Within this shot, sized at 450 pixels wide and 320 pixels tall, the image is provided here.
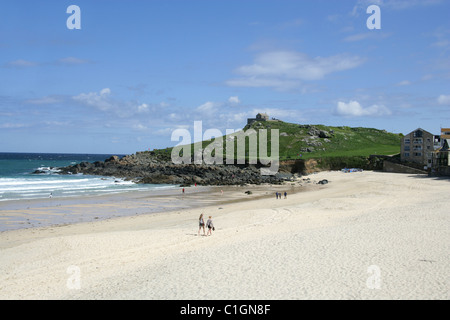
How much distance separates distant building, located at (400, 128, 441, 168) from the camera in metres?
65.0

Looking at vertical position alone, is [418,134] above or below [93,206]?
above

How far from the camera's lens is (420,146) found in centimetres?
6575

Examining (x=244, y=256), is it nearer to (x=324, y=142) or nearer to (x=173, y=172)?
(x=173, y=172)

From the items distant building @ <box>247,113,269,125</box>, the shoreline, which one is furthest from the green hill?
the shoreline

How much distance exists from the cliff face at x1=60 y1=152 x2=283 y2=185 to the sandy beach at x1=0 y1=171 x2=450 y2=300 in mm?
33284

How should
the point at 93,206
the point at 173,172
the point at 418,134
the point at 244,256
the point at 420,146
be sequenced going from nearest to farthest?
the point at 244,256, the point at 93,206, the point at 420,146, the point at 418,134, the point at 173,172

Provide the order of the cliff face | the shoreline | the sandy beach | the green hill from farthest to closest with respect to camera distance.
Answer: the green hill → the cliff face → the shoreline → the sandy beach

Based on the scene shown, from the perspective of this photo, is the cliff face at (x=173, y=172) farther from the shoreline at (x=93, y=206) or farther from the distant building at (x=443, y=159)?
the distant building at (x=443, y=159)

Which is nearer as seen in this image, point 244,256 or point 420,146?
point 244,256

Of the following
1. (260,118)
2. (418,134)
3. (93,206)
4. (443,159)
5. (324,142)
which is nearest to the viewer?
(93,206)

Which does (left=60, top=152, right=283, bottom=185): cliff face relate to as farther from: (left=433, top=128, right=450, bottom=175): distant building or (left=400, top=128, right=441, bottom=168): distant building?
(left=433, top=128, right=450, bottom=175): distant building

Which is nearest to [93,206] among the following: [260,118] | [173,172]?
[173,172]

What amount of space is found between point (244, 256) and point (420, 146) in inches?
2391

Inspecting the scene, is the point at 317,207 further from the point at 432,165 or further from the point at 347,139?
the point at 347,139
